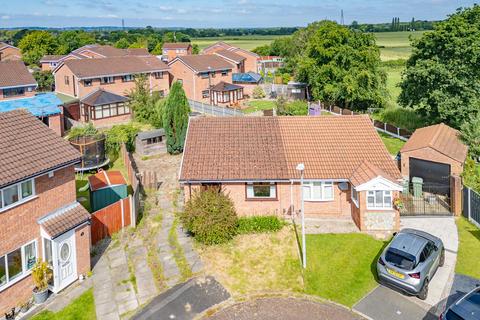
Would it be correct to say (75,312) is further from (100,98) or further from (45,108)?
(100,98)

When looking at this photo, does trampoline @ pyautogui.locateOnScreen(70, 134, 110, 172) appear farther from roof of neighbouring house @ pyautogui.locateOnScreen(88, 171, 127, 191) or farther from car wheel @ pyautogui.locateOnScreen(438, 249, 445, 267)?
car wheel @ pyautogui.locateOnScreen(438, 249, 445, 267)

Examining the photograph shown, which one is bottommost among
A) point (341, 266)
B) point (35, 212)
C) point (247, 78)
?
point (341, 266)

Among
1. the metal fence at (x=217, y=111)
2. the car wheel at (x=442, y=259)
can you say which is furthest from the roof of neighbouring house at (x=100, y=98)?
the car wheel at (x=442, y=259)

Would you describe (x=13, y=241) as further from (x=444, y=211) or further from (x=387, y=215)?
(x=444, y=211)

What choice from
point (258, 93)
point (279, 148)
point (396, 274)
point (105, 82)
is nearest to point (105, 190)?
point (279, 148)

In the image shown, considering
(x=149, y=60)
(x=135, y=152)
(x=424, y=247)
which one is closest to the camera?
(x=424, y=247)

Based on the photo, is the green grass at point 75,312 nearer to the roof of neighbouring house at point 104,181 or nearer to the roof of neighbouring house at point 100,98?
the roof of neighbouring house at point 104,181

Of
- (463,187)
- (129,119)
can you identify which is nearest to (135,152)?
(129,119)
